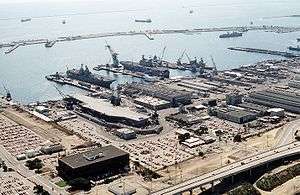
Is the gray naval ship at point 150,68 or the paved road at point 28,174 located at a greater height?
the paved road at point 28,174

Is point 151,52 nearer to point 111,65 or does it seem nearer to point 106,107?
point 111,65

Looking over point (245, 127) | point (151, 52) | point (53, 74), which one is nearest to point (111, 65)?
point (53, 74)

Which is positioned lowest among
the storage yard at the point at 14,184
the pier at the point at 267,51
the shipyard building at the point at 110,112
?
the pier at the point at 267,51

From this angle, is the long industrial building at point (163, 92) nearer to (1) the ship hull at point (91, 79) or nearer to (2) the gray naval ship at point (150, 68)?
(1) the ship hull at point (91, 79)

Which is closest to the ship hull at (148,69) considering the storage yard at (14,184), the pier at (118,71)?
the pier at (118,71)

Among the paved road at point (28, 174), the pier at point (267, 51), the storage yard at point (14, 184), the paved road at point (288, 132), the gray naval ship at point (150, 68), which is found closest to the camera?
the storage yard at point (14, 184)

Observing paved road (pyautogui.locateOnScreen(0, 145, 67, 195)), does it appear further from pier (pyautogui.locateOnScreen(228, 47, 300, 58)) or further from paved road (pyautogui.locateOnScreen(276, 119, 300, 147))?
pier (pyautogui.locateOnScreen(228, 47, 300, 58))

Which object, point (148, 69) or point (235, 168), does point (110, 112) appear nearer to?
point (235, 168)
